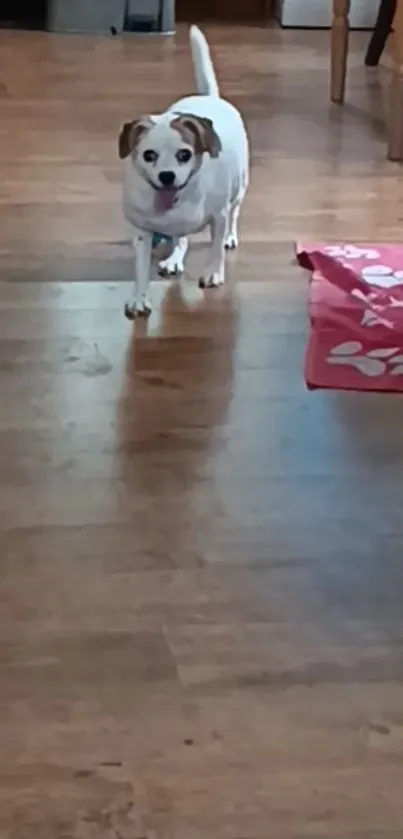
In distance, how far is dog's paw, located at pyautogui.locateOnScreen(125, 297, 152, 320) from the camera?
7.11ft

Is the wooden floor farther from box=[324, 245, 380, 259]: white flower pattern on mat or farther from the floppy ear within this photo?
the floppy ear

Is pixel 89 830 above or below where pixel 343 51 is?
below

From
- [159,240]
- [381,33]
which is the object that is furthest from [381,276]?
[381,33]

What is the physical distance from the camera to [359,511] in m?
1.63

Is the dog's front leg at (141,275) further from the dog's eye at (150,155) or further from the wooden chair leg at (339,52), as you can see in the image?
the wooden chair leg at (339,52)

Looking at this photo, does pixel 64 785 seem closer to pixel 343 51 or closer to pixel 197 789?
pixel 197 789

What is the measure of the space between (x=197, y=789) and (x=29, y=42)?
3463mm

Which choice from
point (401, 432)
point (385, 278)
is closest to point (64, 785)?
point (401, 432)

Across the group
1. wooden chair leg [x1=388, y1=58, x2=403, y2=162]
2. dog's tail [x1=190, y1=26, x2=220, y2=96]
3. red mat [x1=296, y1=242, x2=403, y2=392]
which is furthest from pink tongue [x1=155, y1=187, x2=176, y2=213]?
wooden chair leg [x1=388, y1=58, x2=403, y2=162]

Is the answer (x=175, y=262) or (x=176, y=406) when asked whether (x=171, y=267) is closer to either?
(x=175, y=262)

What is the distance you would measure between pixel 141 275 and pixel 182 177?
213 mm

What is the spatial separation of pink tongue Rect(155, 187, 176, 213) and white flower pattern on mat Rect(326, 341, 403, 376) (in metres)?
0.36

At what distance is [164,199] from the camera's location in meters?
2.06

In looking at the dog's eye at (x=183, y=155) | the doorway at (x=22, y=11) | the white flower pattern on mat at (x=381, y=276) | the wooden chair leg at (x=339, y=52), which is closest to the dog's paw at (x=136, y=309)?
the dog's eye at (x=183, y=155)
